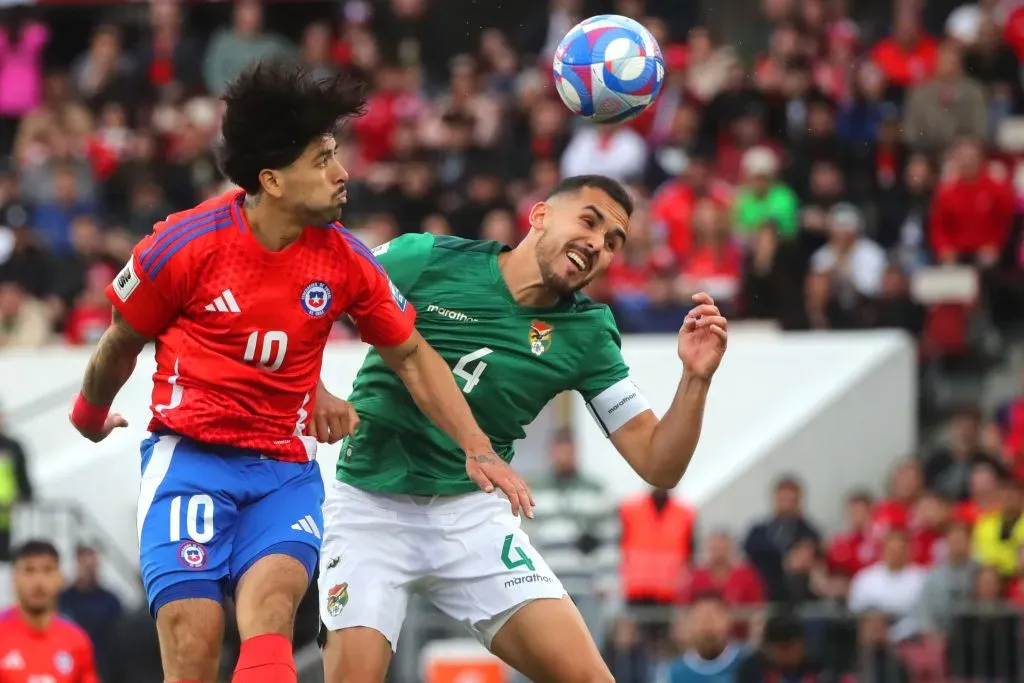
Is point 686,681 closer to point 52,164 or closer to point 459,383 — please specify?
point 459,383

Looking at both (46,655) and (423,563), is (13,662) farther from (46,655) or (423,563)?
(423,563)

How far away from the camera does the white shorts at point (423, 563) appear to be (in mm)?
8156

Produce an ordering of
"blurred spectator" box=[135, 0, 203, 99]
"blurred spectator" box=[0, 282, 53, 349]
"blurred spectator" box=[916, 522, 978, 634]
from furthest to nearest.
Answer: "blurred spectator" box=[135, 0, 203, 99], "blurred spectator" box=[0, 282, 53, 349], "blurred spectator" box=[916, 522, 978, 634]

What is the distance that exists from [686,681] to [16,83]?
12941mm

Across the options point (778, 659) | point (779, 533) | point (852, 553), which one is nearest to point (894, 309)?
point (852, 553)

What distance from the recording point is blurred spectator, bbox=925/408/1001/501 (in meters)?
16.2

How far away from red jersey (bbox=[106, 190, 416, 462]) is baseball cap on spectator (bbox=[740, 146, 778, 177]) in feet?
38.9

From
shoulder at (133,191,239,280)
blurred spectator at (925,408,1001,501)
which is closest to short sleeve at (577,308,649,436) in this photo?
shoulder at (133,191,239,280)

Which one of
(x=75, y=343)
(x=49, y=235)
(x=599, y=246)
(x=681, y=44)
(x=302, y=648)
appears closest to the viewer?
(x=599, y=246)

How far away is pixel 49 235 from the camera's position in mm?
20609

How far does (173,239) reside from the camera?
23.7 feet

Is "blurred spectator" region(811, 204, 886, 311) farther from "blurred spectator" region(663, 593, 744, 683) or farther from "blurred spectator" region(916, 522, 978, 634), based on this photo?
"blurred spectator" region(663, 593, 744, 683)

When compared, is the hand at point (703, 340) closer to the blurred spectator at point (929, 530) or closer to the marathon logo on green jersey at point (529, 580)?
the marathon logo on green jersey at point (529, 580)

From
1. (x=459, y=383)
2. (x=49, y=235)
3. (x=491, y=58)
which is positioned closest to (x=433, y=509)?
(x=459, y=383)
